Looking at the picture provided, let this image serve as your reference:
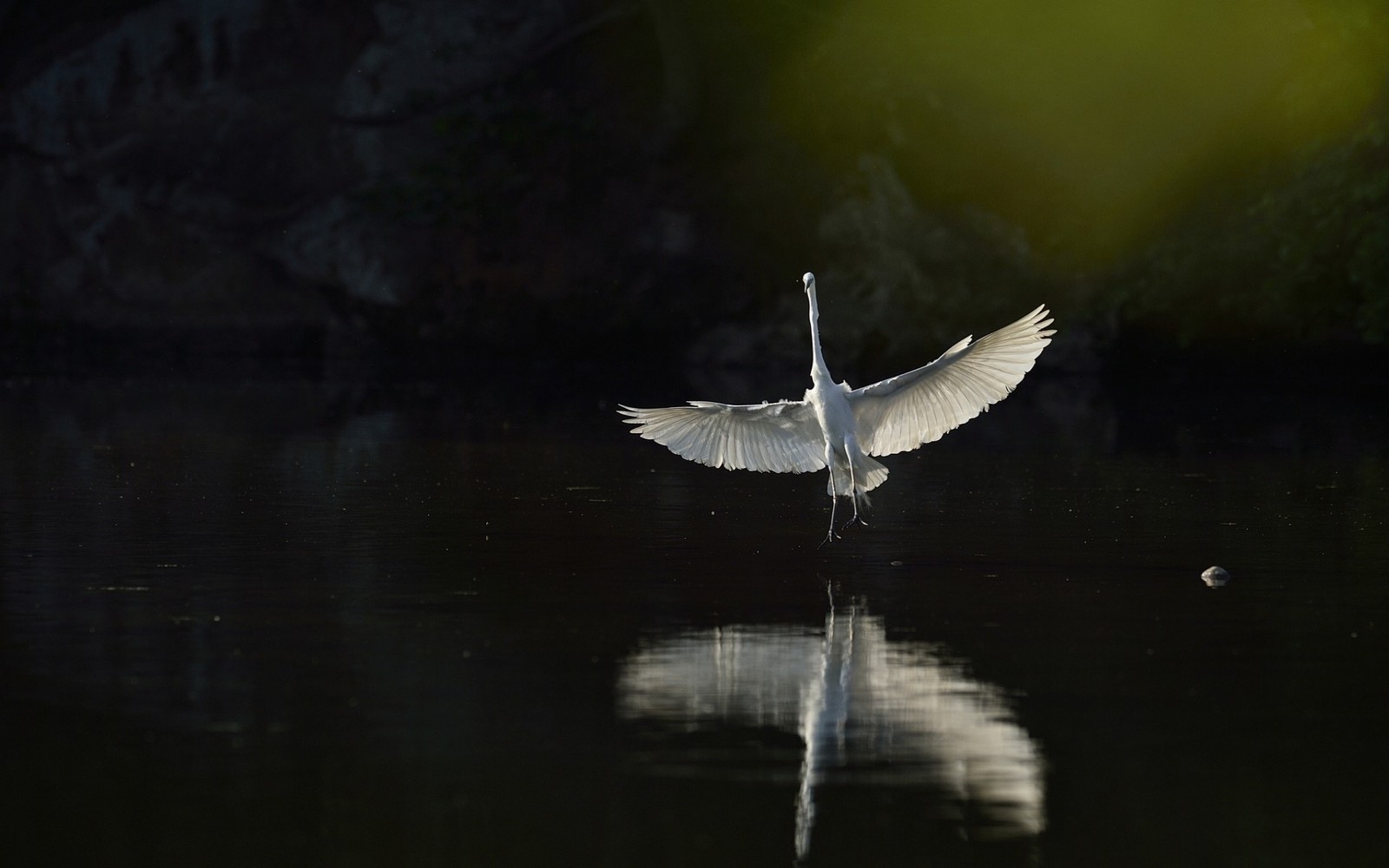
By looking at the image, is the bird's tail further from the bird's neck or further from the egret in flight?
the bird's neck

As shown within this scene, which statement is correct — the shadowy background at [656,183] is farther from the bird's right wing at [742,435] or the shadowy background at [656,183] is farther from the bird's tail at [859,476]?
the bird's tail at [859,476]

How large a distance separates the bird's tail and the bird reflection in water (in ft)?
9.99

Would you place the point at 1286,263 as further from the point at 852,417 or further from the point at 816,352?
the point at 852,417

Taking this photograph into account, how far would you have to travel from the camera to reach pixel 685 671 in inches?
312

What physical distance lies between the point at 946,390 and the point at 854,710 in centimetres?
526

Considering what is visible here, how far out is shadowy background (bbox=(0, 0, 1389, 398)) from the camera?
31.6 m

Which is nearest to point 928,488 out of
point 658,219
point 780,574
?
point 780,574

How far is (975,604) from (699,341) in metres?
25.8

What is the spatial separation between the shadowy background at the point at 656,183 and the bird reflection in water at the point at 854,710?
2042cm

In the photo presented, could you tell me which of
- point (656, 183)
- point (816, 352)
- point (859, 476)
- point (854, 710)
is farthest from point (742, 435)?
point (656, 183)

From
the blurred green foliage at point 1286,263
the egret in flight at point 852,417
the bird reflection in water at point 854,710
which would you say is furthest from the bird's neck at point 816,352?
the blurred green foliage at point 1286,263

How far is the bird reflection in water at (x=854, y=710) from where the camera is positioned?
615 centimetres

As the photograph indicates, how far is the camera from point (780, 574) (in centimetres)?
1077

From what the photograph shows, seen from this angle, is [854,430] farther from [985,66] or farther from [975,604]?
[985,66]
